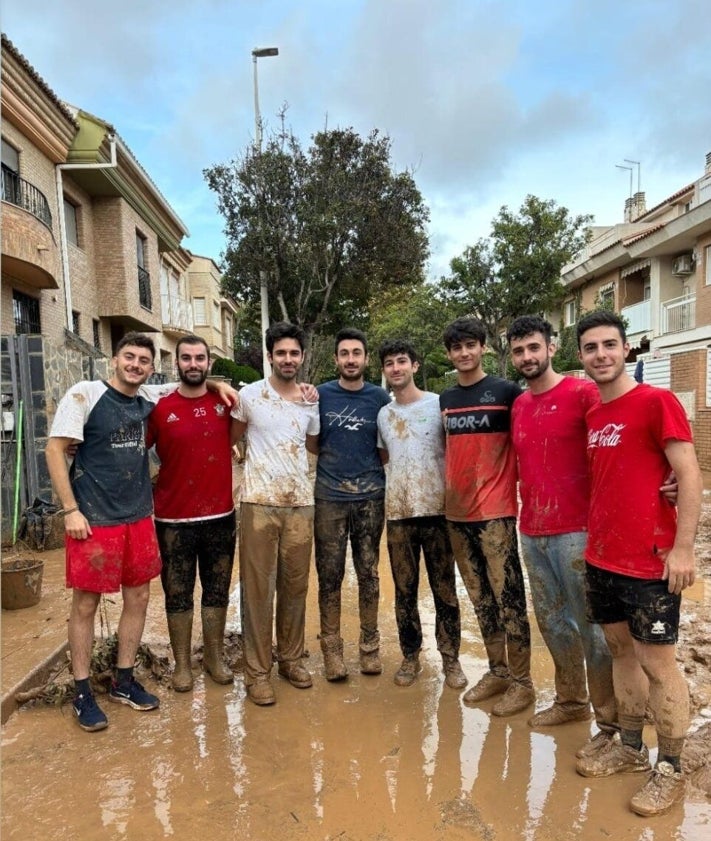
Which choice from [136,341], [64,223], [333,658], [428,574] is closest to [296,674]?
[333,658]

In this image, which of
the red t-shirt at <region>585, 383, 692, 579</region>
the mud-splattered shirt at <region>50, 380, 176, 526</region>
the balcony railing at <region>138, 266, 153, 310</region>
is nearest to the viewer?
the red t-shirt at <region>585, 383, 692, 579</region>

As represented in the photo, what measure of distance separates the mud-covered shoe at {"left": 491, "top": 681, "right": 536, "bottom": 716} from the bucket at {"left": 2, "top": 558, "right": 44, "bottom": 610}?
414 cm

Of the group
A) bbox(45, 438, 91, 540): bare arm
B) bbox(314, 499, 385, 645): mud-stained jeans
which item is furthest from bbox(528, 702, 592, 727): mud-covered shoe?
bbox(45, 438, 91, 540): bare arm

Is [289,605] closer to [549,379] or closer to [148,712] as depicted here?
[148,712]

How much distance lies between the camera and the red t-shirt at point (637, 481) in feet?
8.59

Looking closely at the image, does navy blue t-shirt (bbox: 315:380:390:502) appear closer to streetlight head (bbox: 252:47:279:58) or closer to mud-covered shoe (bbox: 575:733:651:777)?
mud-covered shoe (bbox: 575:733:651:777)

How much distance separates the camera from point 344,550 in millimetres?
4059

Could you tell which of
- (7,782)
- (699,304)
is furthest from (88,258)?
(699,304)

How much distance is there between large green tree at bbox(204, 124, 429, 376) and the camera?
14602 mm

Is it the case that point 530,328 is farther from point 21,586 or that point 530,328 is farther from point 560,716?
point 21,586

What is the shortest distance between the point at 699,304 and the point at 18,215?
17054 millimetres

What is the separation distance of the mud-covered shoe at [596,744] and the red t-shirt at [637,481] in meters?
1.00

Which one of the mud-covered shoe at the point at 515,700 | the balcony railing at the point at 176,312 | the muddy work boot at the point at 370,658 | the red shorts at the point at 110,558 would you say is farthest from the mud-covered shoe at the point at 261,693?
the balcony railing at the point at 176,312

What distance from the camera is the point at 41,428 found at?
765 cm
